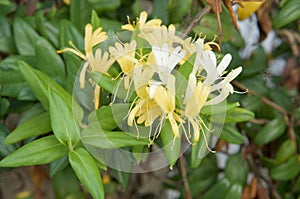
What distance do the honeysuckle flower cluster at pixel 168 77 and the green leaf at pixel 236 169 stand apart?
0.42 metres

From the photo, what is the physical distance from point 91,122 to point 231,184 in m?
0.45

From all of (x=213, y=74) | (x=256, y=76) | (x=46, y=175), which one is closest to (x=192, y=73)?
(x=213, y=74)

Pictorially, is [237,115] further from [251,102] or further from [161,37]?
[251,102]

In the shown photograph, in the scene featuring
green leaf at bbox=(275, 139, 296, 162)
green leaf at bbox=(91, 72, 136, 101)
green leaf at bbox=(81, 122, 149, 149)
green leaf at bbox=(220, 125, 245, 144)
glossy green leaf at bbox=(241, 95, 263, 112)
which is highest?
green leaf at bbox=(91, 72, 136, 101)

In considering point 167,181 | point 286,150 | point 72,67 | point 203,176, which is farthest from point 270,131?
point 72,67

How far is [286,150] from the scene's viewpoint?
3.28 feet

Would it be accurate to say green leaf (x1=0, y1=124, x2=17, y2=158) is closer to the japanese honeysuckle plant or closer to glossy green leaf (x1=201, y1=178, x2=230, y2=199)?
the japanese honeysuckle plant

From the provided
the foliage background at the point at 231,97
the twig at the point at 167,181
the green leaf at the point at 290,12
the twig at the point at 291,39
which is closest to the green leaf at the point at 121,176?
the foliage background at the point at 231,97

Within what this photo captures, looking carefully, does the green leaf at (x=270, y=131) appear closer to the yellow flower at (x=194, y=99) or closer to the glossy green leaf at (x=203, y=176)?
the glossy green leaf at (x=203, y=176)

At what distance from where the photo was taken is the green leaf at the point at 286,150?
39.3 inches

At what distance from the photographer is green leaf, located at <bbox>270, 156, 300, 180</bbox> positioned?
3.35 feet

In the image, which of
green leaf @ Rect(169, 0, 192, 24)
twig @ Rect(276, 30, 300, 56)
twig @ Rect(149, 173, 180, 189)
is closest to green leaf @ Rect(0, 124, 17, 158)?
green leaf @ Rect(169, 0, 192, 24)

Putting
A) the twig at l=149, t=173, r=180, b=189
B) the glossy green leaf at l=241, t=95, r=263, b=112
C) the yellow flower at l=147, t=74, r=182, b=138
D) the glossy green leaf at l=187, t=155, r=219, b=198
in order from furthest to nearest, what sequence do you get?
1. the twig at l=149, t=173, r=180, b=189
2. the glossy green leaf at l=187, t=155, r=219, b=198
3. the glossy green leaf at l=241, t=95, r=263, b=112
4. the yellow flower at l=147, t=74, r=182, b=138

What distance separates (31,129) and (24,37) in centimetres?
24
